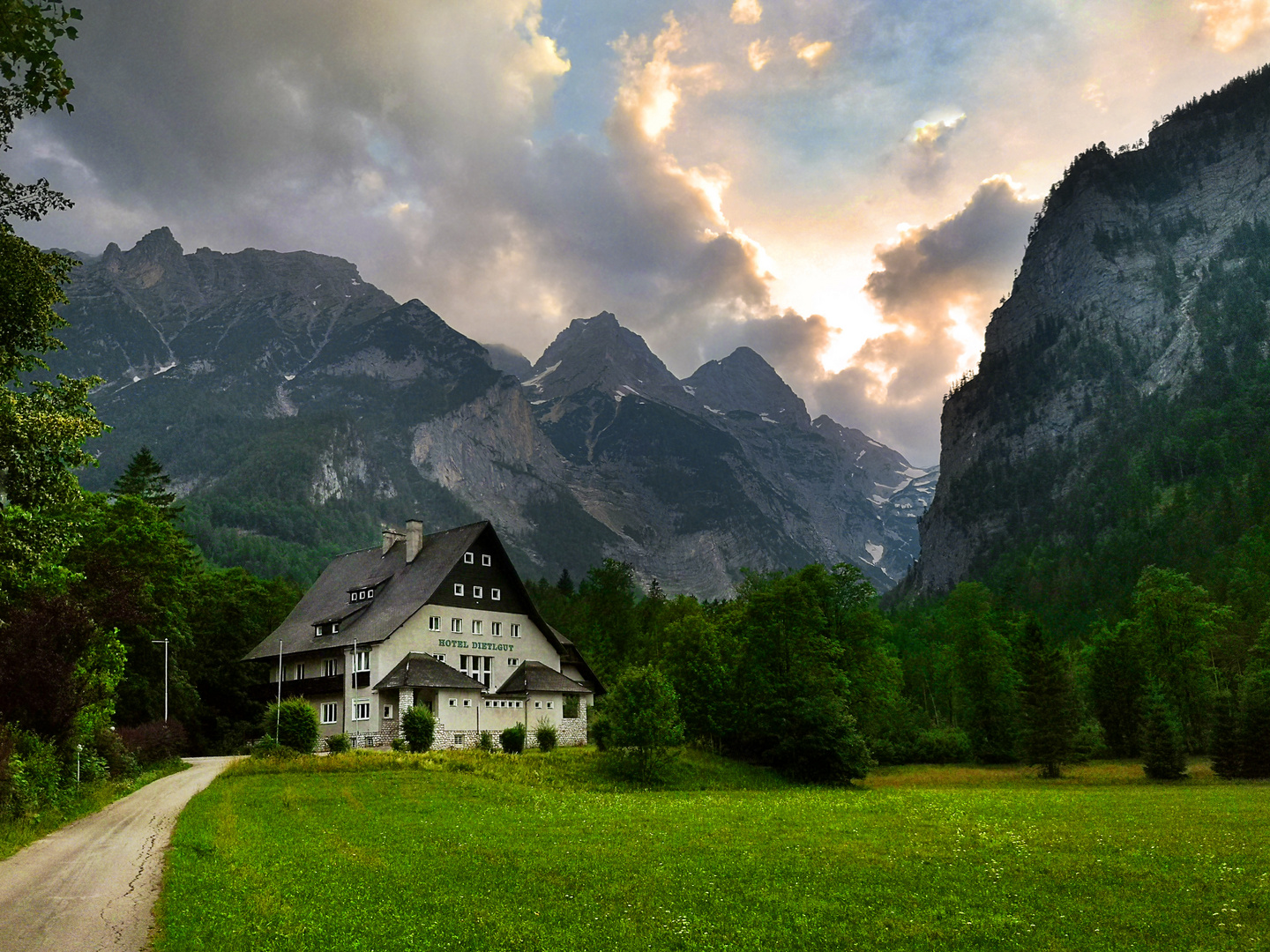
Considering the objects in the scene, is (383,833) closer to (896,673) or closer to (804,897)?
(804,897)

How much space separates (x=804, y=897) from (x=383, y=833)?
12714mm

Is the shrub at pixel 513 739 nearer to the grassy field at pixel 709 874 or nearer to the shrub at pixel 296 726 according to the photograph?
the shrub at pixel 296 726

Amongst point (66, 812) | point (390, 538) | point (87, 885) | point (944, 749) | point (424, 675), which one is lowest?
point (944, 749)

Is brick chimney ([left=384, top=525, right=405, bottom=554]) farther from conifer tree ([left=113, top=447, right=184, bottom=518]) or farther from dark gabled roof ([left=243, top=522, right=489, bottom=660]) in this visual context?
conifer tree ([left=113, top=447, right=184, bottom=518])

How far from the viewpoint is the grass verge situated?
21609mm

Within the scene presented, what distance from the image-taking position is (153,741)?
150 feet

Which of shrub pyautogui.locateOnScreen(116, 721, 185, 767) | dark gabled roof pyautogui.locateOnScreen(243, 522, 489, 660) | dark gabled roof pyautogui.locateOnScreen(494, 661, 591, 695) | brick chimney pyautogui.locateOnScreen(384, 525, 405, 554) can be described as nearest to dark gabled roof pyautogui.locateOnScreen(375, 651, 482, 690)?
dark gabled roof pyautogui.locateOnScreen(243, 522, 489, 660)

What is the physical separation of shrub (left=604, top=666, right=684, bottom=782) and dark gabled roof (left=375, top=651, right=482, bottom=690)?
17.5 meters

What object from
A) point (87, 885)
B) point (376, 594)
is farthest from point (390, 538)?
point (87, 885)

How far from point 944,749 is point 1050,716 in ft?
77.6

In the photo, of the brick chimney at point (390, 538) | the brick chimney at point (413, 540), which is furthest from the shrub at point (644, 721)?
the brick chimney at point (390, 538)

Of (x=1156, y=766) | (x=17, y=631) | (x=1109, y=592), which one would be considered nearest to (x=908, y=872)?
(x=17, y=631)

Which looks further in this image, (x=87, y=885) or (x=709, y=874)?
(x=709, y=874)

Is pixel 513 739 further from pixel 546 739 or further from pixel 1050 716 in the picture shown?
pixel 1050 716
